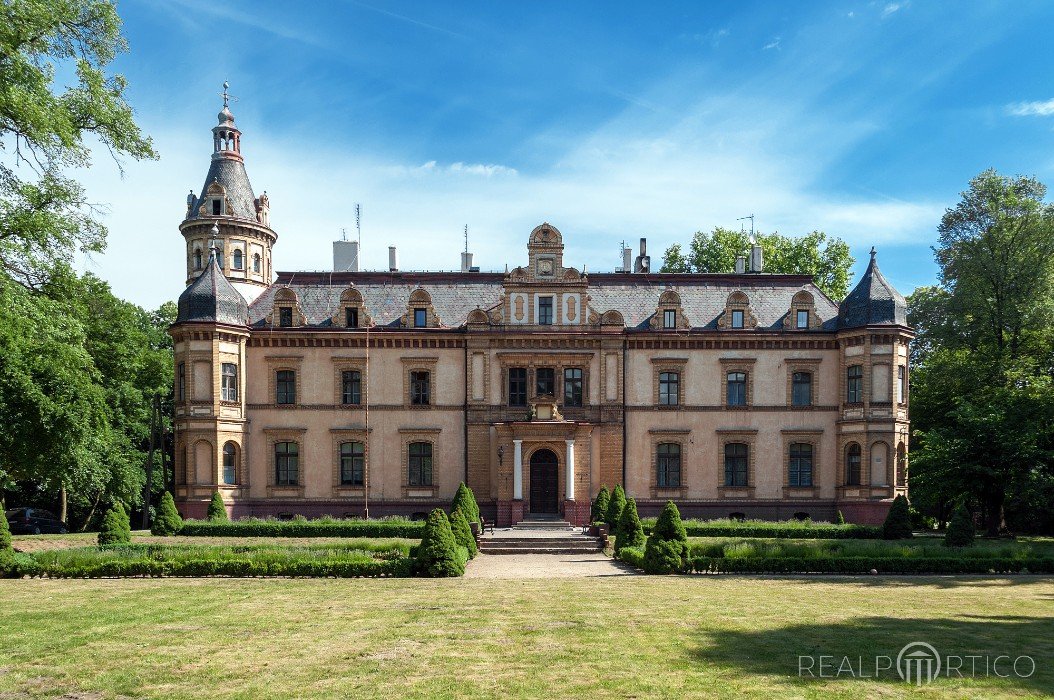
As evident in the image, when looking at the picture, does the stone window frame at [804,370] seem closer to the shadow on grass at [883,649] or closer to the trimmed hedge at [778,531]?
the trimmed hedge at [778,531]

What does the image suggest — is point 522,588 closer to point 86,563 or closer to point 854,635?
point 854,635

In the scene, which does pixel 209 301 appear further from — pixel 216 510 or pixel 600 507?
pixel 600 507

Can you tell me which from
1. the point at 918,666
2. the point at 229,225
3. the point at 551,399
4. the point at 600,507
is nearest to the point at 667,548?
the point at 600,507

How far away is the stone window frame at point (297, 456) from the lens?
37750 millimetres

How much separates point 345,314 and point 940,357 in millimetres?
30066

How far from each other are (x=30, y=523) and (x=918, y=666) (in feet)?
139

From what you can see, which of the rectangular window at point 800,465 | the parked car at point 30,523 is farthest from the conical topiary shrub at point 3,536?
the rectangular window at point 800,465

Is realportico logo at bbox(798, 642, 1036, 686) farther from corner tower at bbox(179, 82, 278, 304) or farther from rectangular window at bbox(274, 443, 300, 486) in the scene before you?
corner tower at bbox(179, 82, 278, 304)

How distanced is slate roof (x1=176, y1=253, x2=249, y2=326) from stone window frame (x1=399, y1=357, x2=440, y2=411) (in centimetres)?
798

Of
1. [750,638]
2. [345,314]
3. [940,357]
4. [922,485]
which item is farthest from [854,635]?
[940,357]

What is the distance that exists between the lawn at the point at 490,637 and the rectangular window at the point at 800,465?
17.9 metres

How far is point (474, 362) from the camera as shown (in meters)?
37.9

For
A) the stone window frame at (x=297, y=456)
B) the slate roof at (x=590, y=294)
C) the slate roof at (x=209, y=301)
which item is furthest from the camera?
the slate roof at (x=590, y=294)

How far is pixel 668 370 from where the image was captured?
127ft
